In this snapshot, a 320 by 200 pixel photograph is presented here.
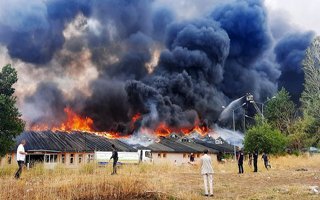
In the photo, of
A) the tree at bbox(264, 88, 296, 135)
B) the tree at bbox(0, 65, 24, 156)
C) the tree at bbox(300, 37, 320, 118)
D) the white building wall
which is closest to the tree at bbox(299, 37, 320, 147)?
the tree at bbox(300, 37, 320, 118)

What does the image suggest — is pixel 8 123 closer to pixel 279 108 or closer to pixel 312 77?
pixel 312 77

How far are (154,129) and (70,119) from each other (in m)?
17.4

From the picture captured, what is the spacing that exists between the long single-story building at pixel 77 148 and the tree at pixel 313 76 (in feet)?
57.5

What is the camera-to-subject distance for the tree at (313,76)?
41.5 meters

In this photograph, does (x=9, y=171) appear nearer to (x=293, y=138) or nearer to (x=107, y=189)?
(x=107, y=189)

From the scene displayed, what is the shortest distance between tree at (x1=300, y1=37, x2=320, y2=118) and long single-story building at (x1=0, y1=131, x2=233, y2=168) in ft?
57.5

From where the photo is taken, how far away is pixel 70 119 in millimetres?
73312

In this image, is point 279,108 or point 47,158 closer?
point 47,158

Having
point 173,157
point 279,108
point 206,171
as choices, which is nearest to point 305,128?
point 173,157

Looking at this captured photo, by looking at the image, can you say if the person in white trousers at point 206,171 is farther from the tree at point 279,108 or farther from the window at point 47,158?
the tree at point 279,108

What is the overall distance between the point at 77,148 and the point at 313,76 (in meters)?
30.5

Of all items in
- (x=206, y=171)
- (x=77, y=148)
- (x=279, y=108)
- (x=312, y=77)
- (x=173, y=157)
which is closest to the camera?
(x=206, y=171)

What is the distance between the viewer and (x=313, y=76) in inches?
1699

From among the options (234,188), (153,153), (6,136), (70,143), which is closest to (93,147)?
(70,143)
